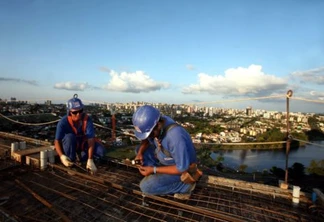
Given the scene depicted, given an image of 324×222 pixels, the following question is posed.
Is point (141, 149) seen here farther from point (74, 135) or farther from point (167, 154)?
point (74, 135)

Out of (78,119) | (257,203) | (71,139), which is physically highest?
(78,119)

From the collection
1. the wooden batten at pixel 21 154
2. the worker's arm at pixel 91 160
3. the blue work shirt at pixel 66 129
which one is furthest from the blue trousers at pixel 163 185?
the wooden batten at pixel 21 154

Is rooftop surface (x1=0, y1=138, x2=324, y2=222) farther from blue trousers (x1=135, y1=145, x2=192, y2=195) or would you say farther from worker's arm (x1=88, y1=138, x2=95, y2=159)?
worker's arm (x1=88, y1=138, x2=95, y2=159)

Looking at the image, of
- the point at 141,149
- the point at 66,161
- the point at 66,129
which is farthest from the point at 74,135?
the point at 141,149

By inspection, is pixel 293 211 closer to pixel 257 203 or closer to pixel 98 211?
pixel 257 203

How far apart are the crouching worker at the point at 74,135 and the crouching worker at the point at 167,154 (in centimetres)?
133

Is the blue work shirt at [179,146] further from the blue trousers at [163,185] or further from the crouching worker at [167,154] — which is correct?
the blue trousers at [163,185]

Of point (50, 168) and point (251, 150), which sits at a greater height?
point (50, 168)

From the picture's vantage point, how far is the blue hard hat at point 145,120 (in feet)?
6.95

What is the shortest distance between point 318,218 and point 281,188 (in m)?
0.68

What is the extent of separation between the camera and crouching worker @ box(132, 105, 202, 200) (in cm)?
204

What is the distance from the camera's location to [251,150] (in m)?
51.4

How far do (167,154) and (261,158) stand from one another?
46.8m

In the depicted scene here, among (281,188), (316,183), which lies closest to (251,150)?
(316,183)
